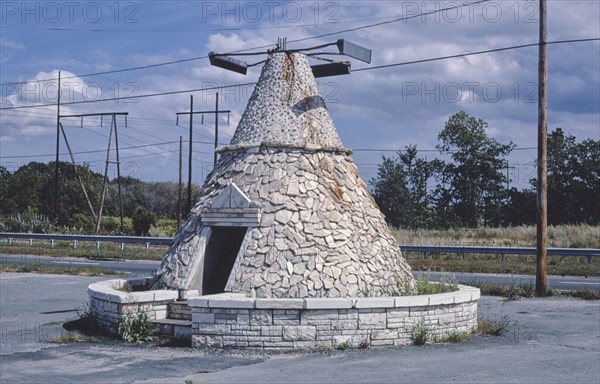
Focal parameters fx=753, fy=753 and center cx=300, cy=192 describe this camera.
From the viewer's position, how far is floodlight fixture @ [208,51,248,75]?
13.2 metres

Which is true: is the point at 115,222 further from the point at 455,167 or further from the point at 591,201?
the point at 591,201

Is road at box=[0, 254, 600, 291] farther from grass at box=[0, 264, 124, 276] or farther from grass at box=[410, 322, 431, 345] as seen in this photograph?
grass at box=[410, 322, 431, 345]

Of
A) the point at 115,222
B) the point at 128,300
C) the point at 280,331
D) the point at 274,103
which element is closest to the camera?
the point at 280,331

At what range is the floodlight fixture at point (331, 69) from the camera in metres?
13.7

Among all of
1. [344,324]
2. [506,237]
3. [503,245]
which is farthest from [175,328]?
[506,237]

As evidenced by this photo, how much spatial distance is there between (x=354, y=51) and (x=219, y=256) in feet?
13.5

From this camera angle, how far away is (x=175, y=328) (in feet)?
35.2

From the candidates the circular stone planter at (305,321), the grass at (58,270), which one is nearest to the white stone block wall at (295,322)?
the circular stone planter at (305,321)

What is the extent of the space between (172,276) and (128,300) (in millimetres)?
1035

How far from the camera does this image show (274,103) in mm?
12656

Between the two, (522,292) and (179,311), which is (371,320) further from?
(522,292)

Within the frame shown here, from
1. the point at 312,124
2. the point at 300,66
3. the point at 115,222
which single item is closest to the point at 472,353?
the point at 312,124

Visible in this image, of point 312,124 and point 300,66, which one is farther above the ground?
point 300,66

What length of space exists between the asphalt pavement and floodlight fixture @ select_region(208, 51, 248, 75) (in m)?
5.22
